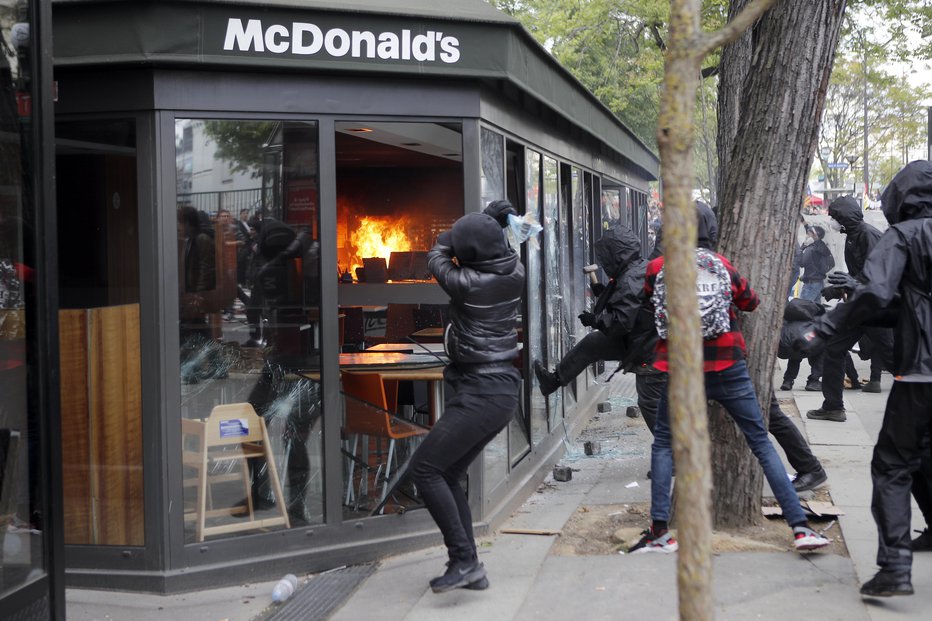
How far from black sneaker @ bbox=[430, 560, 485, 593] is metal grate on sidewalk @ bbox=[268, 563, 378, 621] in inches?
21.0

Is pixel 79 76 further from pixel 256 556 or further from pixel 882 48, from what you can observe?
pixel 882 48

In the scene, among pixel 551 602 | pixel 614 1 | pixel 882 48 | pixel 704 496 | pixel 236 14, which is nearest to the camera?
pixel 704 496

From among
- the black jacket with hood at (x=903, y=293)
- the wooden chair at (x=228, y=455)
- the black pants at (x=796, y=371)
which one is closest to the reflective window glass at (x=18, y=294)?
the wooden chair at (x=228, y=455)

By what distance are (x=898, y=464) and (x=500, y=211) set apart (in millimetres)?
2272

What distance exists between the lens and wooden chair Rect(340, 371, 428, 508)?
20.9ft

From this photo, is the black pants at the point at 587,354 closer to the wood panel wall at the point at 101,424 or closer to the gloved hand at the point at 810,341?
the gloved hand at the point at 810,341

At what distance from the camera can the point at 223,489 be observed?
596 cm

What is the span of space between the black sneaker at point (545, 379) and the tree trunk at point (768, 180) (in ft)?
6.91

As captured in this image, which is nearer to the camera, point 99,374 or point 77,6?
point 77,6

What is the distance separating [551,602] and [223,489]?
1.92 meters

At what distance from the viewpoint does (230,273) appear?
5.96 m

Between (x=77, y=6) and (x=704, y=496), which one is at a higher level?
(x=77, y=6)

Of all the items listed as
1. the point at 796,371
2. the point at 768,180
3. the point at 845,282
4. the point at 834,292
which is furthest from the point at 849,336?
the point at 845,282

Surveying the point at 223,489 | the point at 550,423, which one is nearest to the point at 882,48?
the point at 550,423
